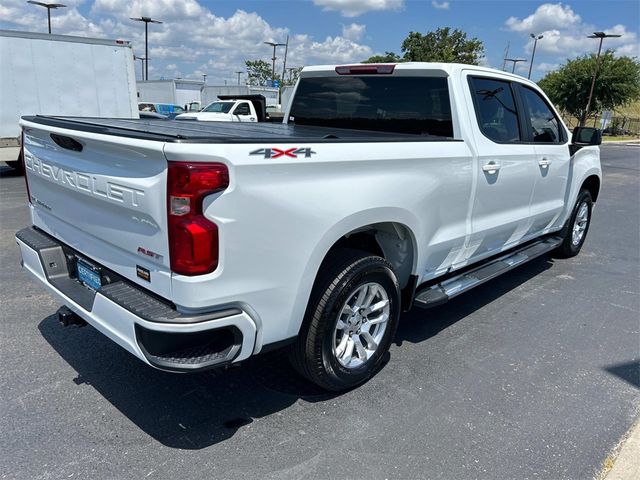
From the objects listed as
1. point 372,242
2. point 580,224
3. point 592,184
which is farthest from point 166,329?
point 592,184

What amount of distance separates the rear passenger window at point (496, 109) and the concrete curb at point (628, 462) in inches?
91.3

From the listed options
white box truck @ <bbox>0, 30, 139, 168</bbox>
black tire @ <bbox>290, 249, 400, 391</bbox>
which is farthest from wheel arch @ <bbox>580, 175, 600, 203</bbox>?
white box truck @ <bbox>0, 30, 139, 168</bbox>

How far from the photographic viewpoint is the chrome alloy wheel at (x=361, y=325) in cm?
316

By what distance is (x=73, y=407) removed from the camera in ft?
9.81

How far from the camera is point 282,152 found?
96.1 inches

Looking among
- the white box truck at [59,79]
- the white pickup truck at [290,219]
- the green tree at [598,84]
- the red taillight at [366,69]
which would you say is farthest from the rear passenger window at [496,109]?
the green tree at [598,84]

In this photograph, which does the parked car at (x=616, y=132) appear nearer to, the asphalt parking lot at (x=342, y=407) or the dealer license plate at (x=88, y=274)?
the asphalt parking lot at (x=342, y=407)

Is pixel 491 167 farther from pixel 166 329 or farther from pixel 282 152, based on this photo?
pixel 166 329

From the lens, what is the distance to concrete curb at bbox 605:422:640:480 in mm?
2607

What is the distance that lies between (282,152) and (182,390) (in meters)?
1.70

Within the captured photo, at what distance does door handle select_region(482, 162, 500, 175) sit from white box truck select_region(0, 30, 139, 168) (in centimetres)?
1058

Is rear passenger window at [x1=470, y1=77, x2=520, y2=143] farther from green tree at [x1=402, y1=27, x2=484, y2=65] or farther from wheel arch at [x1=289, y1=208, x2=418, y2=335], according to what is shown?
green tree at [x1=402, y1=27, x2=484, y2=65]

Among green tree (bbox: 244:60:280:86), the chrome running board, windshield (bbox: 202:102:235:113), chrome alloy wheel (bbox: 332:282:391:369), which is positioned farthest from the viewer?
green tree (bbox: 244:60:280:86)

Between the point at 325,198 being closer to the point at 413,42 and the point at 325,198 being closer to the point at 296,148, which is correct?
the point at 296,148
